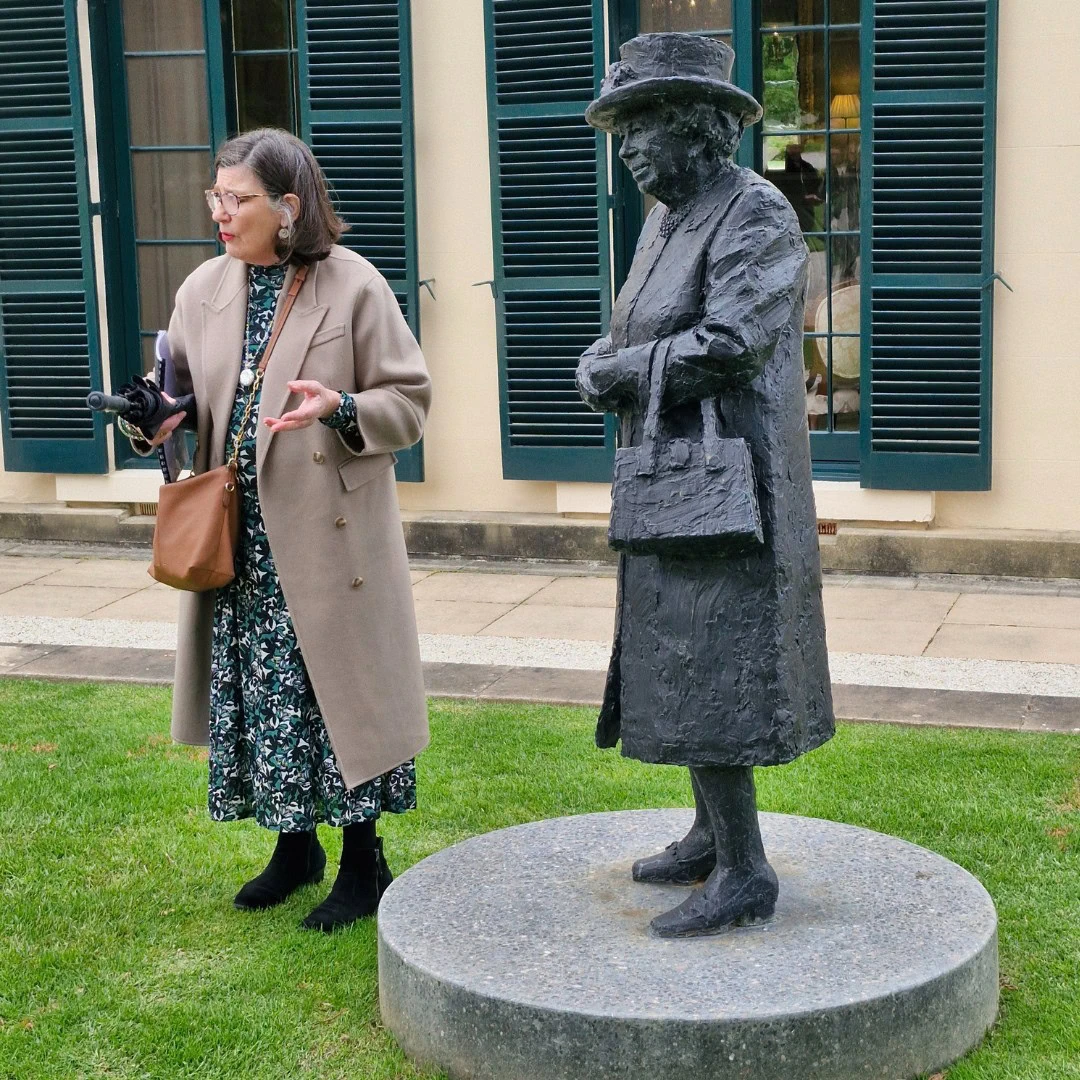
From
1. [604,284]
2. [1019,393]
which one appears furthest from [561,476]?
[1019,393]

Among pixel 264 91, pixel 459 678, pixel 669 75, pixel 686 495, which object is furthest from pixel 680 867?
pixel 264 91

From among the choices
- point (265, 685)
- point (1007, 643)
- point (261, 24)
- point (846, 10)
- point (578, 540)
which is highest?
point (261, 24)

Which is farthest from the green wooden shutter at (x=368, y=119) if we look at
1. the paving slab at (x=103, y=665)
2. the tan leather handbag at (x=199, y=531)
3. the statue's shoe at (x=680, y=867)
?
the statue's shoe at (x=680, y=867)

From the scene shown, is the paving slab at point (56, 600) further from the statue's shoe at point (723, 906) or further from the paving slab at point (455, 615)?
the statue's shoe at point (723, 906)

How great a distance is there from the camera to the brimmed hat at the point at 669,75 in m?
3.42

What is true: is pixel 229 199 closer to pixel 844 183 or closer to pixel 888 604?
pixel 888 604

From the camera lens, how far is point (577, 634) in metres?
7.25

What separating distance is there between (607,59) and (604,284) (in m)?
1.05

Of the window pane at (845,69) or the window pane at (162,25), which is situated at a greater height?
the window pane at (162,25)

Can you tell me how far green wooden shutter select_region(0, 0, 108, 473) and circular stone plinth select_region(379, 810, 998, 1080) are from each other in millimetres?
5766

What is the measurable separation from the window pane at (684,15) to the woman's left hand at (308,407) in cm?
500

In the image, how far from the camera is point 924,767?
5.40 meters

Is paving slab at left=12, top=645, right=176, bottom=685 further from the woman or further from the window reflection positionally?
the window reflection

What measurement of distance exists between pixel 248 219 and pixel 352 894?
1.68m
